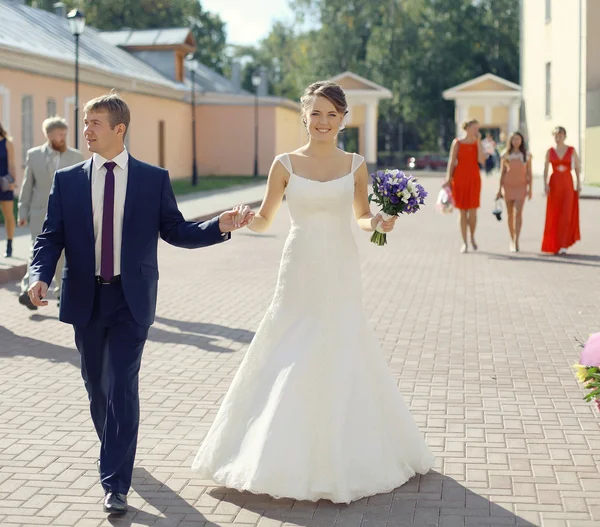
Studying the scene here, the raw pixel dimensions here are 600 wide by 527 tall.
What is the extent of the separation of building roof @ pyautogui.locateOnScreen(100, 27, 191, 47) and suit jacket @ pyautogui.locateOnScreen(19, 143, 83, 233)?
3764cm

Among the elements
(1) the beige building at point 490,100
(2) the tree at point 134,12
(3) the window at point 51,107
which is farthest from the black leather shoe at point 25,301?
(2) the tree at point 134,12

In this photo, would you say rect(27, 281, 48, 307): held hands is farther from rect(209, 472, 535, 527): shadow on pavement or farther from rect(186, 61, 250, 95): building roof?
rect(186, 61, 250, 95): building roof

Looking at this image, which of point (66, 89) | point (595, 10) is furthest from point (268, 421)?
point (595, 10)

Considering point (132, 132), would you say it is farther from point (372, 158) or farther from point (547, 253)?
point (547, 253)

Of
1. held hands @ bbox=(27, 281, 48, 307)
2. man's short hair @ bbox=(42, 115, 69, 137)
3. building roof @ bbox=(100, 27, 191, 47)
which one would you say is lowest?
held hands @ bbox=(27, 281, 48, 307)

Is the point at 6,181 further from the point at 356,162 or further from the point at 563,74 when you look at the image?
the point at 563,74

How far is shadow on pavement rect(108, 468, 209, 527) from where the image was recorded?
4.61m

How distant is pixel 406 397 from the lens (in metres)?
6.98

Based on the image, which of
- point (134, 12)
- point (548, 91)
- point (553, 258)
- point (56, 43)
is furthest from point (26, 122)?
point (134, 12)

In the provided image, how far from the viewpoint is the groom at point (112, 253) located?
475 centimetres

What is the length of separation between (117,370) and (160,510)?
2.12 feet

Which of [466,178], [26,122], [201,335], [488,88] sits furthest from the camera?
[488,88]

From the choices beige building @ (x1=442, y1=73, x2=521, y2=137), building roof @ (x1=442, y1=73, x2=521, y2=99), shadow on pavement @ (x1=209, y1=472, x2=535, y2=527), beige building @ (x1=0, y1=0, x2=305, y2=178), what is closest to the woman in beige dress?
shadow on pavement @ (x1=209, y1=472, x2=535, y2=527)

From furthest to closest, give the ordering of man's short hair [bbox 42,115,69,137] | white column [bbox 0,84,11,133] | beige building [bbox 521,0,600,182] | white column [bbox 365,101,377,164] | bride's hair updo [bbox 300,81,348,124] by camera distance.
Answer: white column [bbox 365,101,377,164] → beige building [bbox 521,0,600,182] → white column [bbox 0,84,11,133] → man's short hair [bbox 42,115,69,137] → bride's hair updo [bbox 300,81,348,124]
